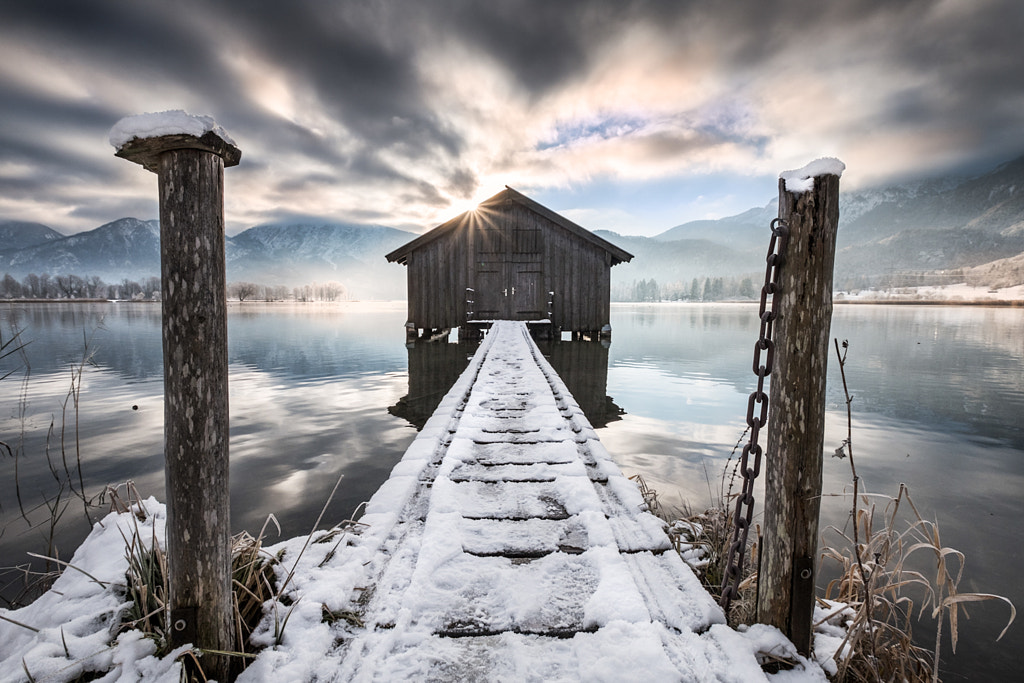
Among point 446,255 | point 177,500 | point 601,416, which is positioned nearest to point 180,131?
point 177,500

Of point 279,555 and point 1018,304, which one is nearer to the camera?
point 279,555

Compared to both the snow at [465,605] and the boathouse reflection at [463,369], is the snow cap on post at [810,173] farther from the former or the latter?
the boathouse reflection at [463,369]

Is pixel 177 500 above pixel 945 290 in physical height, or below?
below

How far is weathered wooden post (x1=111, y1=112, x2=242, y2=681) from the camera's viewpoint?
61.6 inches

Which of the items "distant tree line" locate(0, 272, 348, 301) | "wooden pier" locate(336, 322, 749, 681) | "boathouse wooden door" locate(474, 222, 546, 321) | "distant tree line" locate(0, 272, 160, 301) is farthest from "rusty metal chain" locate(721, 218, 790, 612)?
"distant tree line" locate(0, 272, 160, 301)

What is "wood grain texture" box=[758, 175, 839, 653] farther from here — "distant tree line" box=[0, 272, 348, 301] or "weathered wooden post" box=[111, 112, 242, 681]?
"distant tree line" box=[0, 272, 348, 301]

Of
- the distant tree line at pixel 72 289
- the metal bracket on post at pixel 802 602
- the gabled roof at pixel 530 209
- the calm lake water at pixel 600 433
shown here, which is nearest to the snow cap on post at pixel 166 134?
the calm lake water at pixel 600 433

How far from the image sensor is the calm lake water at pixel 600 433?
4.52 metres

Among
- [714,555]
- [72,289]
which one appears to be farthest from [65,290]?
[714,555]

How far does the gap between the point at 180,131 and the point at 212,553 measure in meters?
1.52

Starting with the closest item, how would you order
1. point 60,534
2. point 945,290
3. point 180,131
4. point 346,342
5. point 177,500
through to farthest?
point 180,131 < point 177,500 < point 60,534 < point 346,342 < point 945,290

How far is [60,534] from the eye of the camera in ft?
14.1

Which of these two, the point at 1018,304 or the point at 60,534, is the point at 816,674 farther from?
the point at 1018,304

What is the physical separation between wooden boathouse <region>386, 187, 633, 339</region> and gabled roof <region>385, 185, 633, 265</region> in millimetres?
54
